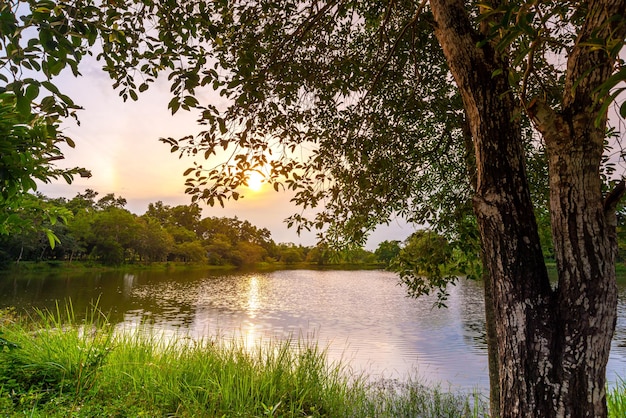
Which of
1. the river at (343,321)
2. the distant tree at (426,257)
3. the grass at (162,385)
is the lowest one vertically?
the river at (343,321)

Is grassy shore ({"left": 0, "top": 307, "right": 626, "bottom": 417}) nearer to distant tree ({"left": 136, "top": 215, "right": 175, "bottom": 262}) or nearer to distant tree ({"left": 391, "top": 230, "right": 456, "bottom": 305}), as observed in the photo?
distant tree ({"left": 391, "top": 230, "right": 456, "bottom": 305})

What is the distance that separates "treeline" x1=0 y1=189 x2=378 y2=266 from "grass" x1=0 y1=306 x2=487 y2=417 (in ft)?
5.00

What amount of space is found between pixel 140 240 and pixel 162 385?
49480 mm

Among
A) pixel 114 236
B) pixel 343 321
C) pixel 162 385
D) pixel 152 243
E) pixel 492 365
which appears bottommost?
pixel 343 321

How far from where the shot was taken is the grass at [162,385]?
129 inches

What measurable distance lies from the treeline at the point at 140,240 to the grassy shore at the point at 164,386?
1.52 meters

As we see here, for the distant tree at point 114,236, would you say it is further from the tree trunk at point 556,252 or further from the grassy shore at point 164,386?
the tree trunk at point 556,252

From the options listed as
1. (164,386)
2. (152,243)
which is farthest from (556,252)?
(152,243)

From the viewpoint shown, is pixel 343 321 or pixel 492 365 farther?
pixel 343 321

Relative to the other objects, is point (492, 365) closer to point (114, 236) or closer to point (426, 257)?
point (426, 257)

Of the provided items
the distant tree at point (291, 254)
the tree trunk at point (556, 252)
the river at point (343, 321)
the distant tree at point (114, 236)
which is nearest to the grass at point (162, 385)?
the river at point (343, 321)

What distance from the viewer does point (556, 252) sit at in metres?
1.90

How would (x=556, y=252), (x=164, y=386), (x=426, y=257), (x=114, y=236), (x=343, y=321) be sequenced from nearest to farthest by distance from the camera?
(x=556, y=252) → (x=164, y=386) → (x=426, y=257) → (x=343, y=321) → (x=114, y=236)

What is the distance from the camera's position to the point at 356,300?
21.1m
